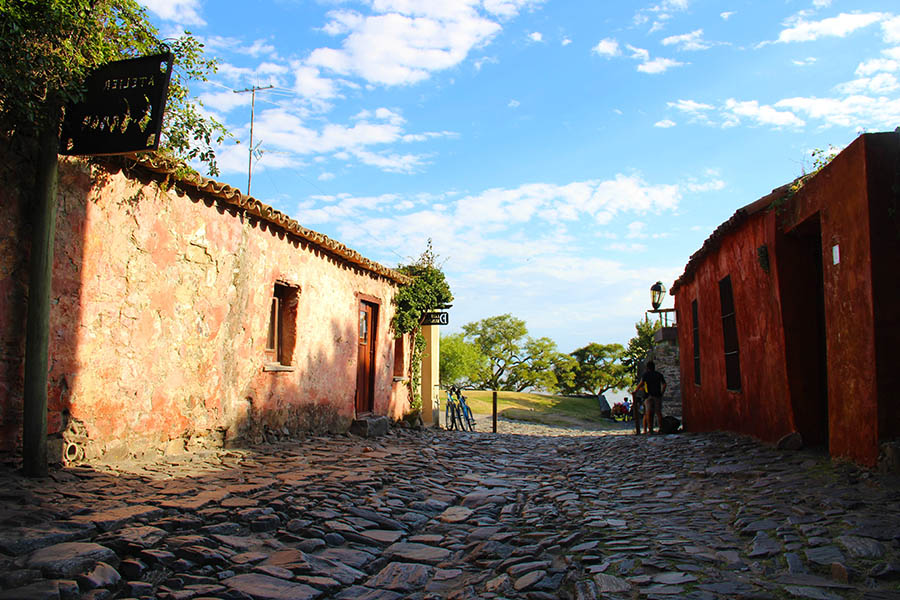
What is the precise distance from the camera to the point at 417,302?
14258 mm

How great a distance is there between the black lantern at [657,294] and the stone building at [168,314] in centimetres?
1062

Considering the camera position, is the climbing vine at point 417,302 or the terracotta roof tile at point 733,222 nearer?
the terracotta roof tile at point 733,222

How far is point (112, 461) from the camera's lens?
589 cm

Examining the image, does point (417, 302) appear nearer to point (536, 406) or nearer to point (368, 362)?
point (368, 362)

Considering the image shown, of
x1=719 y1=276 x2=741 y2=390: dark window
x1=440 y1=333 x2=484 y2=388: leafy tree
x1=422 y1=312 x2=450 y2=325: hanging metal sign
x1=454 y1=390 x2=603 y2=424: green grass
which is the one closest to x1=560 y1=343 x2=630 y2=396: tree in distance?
x1=440 y1=333 x2=484 y2=388: leafy tree

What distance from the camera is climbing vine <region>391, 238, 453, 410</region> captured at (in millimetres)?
13797

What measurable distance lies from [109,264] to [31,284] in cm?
87

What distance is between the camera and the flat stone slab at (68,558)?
327 centimetres

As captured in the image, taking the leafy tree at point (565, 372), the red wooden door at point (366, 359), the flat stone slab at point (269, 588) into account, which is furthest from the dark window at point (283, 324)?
the leafy tree at point (565, 372)

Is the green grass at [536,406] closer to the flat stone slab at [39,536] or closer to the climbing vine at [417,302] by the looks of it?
the climbing vine at [417,302]

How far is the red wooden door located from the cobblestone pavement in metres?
4.71

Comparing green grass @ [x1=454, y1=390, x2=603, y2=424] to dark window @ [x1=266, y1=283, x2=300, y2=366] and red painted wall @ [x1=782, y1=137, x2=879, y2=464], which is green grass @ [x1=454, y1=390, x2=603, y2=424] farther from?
red painted wall @ [x1=782, y1=137, x2=879, y2=464]

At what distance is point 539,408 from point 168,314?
2247 centimetres

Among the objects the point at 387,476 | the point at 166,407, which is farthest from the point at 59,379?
the point at 387,476
